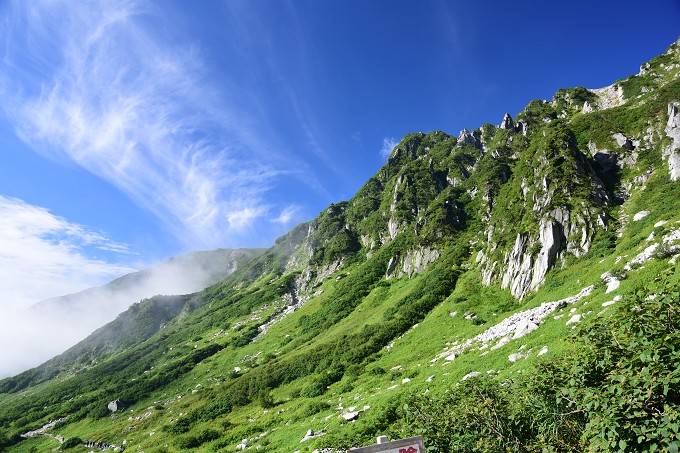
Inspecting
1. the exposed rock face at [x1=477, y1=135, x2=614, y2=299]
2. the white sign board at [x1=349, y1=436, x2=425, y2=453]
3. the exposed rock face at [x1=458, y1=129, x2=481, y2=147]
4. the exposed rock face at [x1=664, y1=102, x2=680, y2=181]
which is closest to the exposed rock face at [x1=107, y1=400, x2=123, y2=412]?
the exposed rock face at [x1=477, y1=135, x2=614, y2=299]

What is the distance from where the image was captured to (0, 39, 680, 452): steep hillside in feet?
31.6

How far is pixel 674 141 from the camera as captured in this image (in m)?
56.2

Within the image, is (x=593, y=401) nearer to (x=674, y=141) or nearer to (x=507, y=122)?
(x=674, y=141)

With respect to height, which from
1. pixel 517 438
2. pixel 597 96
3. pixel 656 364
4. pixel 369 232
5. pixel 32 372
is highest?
pixel 597 96

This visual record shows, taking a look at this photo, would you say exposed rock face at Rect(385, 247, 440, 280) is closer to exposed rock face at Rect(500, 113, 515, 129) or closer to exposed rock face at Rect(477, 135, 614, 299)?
exposed rock face at Rect(477, 135, 614, 299)

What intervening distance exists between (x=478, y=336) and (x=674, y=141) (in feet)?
162

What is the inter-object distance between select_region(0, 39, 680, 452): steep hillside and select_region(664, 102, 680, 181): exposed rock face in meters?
0.40

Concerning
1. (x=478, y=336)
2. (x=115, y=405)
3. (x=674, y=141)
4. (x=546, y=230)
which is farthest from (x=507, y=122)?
(x=115, y=405)

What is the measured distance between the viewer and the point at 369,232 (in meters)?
166

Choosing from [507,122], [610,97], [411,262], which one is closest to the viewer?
[411,262]

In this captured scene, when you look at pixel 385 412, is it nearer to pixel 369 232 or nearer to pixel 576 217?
pixel 576 217

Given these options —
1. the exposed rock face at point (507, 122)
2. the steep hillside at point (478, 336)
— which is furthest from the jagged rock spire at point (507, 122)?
the steep hillside at point (478, 336)

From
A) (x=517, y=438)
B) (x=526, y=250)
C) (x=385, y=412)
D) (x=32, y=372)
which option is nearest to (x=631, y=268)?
Result: (x=526, y=250)

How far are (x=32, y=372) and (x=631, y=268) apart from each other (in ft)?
852
